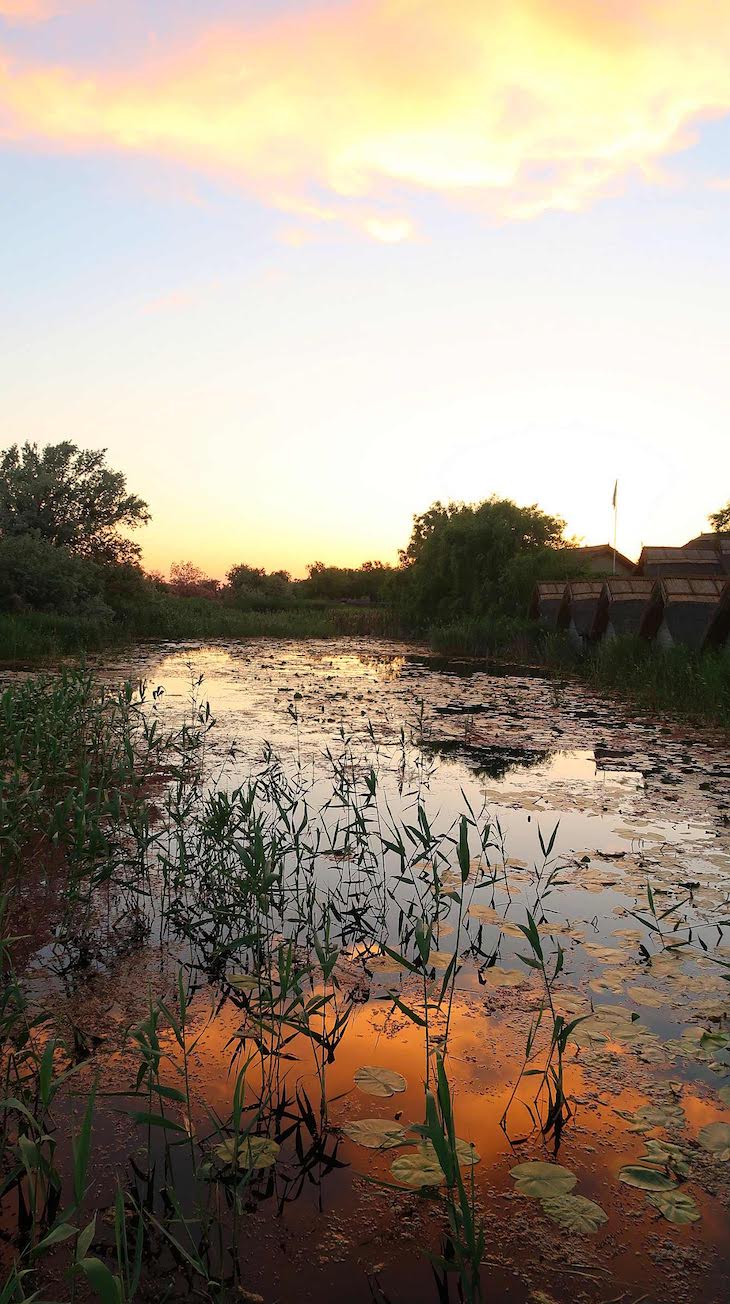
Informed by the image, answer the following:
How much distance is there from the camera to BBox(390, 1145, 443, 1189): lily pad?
2395mm

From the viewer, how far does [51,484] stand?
2812 cm

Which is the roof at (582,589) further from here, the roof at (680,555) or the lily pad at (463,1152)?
the lily pad at (463,1152)

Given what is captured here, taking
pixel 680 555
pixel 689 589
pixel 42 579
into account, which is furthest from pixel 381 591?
pixel 689 589

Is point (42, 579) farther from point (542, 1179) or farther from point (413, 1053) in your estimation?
point (542, 1179)

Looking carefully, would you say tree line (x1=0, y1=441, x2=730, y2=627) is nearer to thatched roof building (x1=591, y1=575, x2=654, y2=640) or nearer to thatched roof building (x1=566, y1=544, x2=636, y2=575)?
thatched roof building (x1=566, y1=544, x2=636, y2=575)

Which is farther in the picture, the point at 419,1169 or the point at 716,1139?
the point at 716,1139

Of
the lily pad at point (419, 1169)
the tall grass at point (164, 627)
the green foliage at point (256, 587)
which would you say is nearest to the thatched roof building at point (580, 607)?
the tall grass at point (164, 627)

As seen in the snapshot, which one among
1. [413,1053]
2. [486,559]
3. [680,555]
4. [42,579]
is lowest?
[413,1053]

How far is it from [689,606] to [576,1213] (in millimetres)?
13839

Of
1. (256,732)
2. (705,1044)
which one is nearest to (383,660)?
(256,732)

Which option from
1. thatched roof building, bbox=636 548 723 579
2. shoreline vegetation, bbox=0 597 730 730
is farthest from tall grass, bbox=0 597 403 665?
thatched roof building, bbox=636 548 723 579

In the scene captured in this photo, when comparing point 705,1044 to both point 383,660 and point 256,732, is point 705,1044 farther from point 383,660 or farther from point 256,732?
point 383,660

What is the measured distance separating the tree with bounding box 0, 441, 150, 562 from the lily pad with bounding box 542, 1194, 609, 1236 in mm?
27462

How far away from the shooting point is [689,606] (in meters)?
14.9
